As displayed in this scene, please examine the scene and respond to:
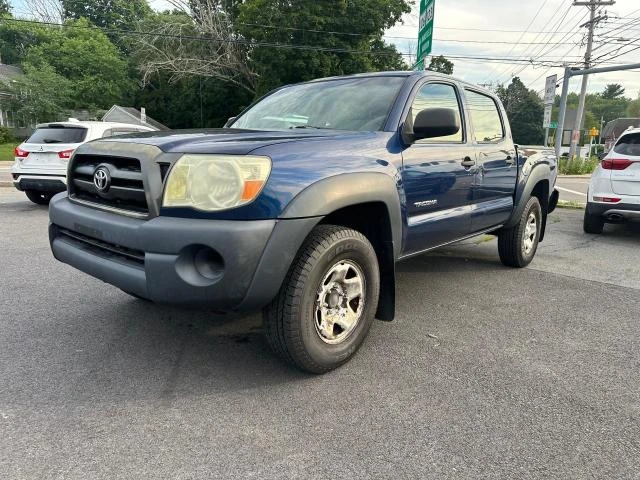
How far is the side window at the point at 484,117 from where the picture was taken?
4316mm

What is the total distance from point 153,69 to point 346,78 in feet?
105

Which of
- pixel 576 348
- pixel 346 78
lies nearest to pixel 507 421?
pixel 576 348

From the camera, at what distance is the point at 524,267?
5.62 metres

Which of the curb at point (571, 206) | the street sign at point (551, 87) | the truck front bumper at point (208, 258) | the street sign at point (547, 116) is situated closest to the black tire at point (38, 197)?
the truck front bumper at point (208, 258)

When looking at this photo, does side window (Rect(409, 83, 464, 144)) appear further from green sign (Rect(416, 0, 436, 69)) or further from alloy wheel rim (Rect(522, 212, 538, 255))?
green sign (Rect(416, 0, 436, 69))

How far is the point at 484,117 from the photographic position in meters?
4.56

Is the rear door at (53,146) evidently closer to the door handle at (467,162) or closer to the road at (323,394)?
the road at (323,394)

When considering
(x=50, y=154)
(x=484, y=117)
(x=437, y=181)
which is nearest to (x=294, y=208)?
(x=437, y=181)

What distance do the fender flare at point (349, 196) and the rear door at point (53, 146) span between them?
7370mm

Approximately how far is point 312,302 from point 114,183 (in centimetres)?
133

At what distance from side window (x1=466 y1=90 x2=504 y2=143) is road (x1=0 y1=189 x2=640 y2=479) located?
147 centimetres

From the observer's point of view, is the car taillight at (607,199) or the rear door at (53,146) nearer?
the car taillight at (607,199)

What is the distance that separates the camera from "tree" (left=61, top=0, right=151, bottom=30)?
199ft

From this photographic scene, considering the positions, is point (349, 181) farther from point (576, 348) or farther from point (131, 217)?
point (576, 348)
